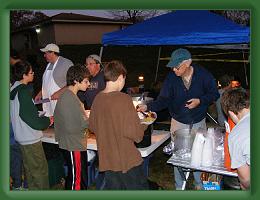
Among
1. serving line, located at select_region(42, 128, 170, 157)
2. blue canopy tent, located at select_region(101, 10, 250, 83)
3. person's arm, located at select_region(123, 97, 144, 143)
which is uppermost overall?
blue canopy tent, located at select_region(101, 10, 250, 83)

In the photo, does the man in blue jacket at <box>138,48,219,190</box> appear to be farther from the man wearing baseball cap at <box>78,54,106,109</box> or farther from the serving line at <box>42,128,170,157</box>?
the man wearing baseball cap at <box>78,54,106,109</box>

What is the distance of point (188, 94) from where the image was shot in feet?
13.1

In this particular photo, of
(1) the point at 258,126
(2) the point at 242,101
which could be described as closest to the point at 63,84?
(2) the point at 242,101

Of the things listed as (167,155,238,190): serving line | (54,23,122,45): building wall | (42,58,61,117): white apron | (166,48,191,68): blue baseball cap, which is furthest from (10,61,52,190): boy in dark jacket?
(54,23,122,45): building wall

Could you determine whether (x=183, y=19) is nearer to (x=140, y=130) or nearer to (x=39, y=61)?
(x=140, y=130)

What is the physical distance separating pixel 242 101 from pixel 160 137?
159 cm

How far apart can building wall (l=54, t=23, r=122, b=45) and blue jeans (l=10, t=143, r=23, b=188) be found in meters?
23.7

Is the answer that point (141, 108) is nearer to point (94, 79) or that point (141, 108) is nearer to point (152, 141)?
point (152, 141)

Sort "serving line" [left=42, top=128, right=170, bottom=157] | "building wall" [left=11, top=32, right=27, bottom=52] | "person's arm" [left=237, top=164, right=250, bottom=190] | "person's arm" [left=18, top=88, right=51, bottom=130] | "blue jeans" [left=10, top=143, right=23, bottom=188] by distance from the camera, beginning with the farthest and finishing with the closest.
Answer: "building wall" [left=11, top=32, right=27, bottom=52] < "blue jeans" [left=10, top=143, right=23, bottom=188] < "serving line" [left=42, top=128, right=170, bottom=157] < "person's arm" [left=18, top=88, right=51, bottom=130] < "person's arm" [left=237, top=164, right=250, bottom=190]

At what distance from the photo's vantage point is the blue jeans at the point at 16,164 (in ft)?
12.5

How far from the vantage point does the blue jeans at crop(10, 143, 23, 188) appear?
3812mm

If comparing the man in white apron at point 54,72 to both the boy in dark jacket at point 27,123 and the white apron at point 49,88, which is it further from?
the boy in dark jacket at point 27,123
